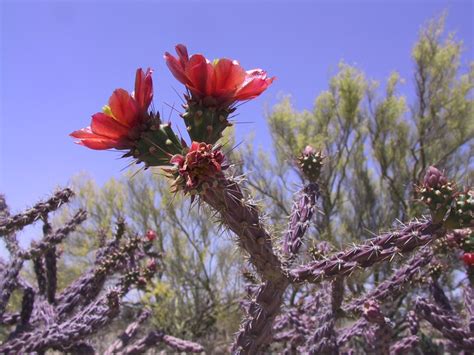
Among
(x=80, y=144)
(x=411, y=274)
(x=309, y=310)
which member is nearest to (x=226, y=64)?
(x=80, y=144)

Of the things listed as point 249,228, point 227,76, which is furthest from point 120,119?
point 249,228

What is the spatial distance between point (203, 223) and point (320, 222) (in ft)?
10.2

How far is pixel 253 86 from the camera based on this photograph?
1.74 metres

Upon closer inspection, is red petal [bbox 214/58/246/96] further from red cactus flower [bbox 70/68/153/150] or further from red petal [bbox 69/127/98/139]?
red petal [bbox 69/127/98/139]

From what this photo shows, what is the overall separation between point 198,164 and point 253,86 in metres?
0.36

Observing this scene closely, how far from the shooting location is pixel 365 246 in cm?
244

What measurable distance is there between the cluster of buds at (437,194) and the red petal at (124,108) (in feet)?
4.32

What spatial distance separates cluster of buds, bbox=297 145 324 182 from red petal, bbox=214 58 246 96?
5.70 feet

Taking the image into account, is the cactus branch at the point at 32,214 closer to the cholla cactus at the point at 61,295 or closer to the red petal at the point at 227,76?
the cholla cactus at the point at 61,295

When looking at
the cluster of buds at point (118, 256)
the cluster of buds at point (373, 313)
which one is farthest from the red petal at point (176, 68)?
the cluster of buds at point (118, 256)

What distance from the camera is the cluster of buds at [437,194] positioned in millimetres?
2174

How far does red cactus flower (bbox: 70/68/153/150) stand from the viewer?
1702 millimetres

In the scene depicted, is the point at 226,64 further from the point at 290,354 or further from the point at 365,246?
the point at 290,354

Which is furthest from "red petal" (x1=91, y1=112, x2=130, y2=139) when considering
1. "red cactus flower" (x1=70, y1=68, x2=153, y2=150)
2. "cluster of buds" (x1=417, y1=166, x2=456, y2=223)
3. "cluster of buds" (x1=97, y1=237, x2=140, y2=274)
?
"cluster of buds" (x1=97, y1=237, x2=140, y2=274)
